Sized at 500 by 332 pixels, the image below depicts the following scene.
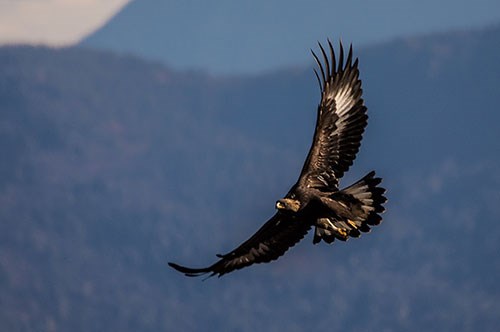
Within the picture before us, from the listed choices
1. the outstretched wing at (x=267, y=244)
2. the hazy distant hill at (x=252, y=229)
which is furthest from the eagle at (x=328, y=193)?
the hazy distant hill at (x=252, y=229)

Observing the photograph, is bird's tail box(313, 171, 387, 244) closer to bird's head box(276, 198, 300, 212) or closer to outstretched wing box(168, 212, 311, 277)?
bird's head box(276, 198, 300, 212)

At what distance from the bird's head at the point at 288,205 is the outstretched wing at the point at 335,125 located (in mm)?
549

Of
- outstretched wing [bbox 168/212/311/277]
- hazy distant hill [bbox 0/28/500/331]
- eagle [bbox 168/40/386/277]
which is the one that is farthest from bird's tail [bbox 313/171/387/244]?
hazy distant hill [bbox 0/28/500/331]

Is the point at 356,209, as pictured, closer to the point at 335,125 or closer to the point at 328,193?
the point at 328,193

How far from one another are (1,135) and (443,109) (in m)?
63.0

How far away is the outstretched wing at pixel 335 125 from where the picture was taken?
19281mm

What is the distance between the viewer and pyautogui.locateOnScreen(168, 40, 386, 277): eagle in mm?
18469

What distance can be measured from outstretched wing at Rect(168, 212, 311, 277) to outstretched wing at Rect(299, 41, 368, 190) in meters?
0.88

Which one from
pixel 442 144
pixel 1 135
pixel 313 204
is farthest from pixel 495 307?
pixel 313 204

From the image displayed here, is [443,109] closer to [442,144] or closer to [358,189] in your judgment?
[442,144]

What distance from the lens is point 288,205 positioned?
18484mm

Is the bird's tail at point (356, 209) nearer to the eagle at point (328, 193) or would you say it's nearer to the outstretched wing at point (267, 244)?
the eagle at point (328, 193)

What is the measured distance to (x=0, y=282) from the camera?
490 ft

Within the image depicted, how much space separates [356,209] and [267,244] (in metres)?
2.03
